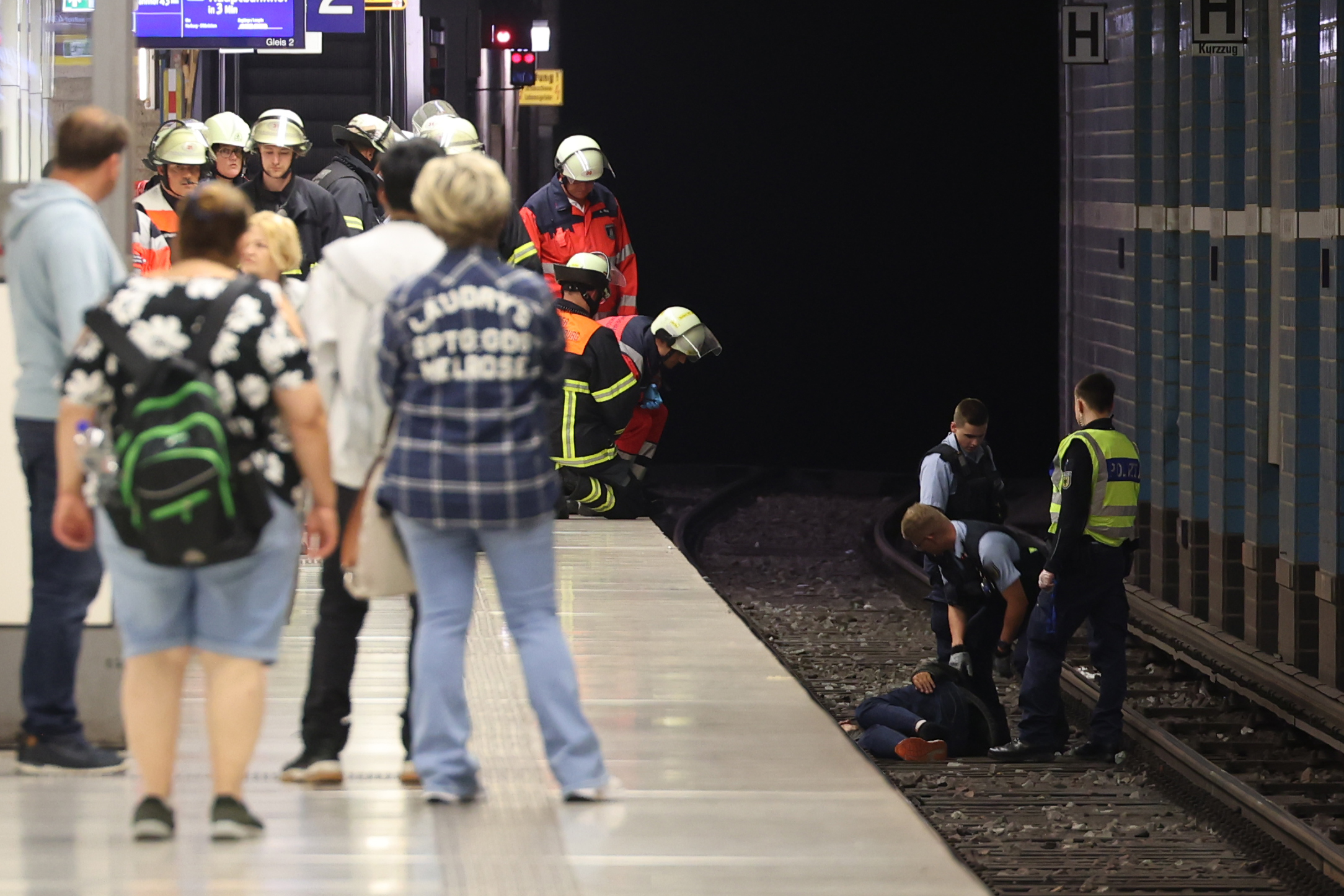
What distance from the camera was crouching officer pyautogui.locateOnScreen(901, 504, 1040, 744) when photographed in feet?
38.0

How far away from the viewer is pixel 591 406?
1293 centimetres

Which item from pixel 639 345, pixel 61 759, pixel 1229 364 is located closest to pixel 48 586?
pixel 61 759

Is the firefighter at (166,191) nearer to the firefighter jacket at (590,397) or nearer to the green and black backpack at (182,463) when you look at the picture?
the firefighter jacket at (590,397)

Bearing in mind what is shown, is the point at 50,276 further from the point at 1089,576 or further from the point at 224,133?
the point at 1089,576

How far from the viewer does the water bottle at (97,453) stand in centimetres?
547

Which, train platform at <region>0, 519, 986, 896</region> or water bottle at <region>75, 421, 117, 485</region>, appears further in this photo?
train platform at <region>0, 519, 986, 896</region>

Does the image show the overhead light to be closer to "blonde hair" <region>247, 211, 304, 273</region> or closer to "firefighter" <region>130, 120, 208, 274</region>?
"firefighter" <region>130, 120, 208, 274</region>

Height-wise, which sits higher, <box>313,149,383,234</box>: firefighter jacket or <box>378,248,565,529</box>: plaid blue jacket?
<box>313,149,383,234</box>: firefighter jacket

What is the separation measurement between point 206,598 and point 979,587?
270 inches

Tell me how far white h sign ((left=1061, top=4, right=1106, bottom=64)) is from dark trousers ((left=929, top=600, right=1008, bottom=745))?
611 centimetres

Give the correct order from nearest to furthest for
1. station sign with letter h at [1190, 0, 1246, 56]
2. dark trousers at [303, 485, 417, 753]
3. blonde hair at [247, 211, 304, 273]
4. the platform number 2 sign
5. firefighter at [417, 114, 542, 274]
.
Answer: dark trousers at [303, 485, 417, 753] → blonde hair at [247, 211, 304, 273] → firefighter at [417, 114, 542, 274] → station sign with letter h at [1190, 0, 1246, 56] → the platform number 2 sign

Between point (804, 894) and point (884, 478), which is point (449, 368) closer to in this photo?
point (804, 894)

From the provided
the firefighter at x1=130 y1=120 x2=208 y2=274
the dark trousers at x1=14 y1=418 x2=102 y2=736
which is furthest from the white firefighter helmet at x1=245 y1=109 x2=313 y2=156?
the dark trousers at x1=14 y1=418 x2=102 y2=736

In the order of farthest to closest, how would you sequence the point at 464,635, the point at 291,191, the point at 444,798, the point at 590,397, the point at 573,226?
the point at 573,226
the point at 590,397
the point at 291,191
the point at 444,798
the point at 464,635
